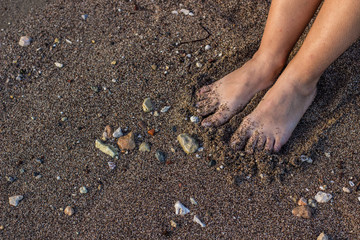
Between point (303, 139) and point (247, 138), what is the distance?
0.30 meters

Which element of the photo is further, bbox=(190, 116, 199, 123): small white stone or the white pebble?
bbox=(190, 116, 199, 123): small white stone

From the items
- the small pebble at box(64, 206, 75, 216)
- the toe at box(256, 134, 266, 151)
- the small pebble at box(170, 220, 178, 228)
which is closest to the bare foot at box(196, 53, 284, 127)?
the toe at box(256, 134, 266, 151)

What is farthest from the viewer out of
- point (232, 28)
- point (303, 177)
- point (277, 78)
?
point (232, 28)

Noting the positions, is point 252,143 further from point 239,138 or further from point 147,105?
point 147,105

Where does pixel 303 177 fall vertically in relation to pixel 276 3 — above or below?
below

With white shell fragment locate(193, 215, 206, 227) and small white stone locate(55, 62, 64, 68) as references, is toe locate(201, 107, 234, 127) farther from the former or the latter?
small white stone locate(55, 62, 64, 68)

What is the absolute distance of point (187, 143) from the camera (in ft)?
5.83

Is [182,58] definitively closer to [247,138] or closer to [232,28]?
[232,28]

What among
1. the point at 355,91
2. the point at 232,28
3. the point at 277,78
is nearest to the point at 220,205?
the point at 277,78

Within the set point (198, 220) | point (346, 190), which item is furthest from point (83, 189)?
point (346, 190)

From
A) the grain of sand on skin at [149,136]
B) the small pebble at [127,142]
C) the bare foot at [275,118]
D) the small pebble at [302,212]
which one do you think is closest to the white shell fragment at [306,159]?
the grain of sand on skin at [149,136]

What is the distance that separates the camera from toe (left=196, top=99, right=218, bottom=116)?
1875mm

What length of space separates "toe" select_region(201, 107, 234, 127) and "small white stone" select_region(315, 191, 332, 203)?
597mm

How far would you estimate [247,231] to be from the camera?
155cm
